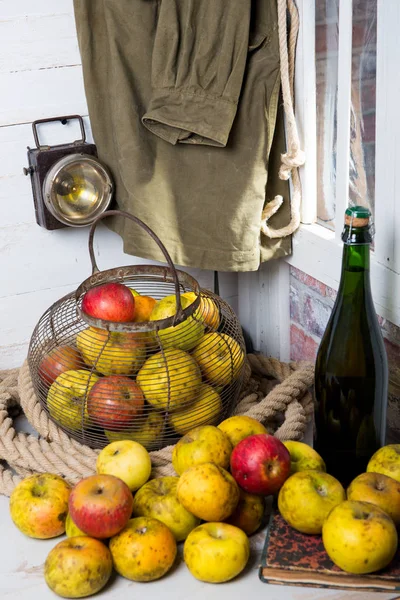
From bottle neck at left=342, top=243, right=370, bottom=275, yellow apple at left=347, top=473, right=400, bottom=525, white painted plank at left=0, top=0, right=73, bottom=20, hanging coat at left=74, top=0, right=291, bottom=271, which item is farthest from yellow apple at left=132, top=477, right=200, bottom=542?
white painted plank at left=0, top=0, right=73, bottom=20

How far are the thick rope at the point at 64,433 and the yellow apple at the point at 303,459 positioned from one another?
0.09 meters

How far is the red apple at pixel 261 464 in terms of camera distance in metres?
0.94

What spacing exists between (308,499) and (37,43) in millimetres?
941

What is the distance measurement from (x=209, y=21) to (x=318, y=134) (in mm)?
259

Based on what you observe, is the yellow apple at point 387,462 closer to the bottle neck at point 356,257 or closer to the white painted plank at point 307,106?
the bottle neck at point 356,257

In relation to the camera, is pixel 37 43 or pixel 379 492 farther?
pixel 37 43

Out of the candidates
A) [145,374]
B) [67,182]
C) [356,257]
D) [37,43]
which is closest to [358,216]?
[356,257]

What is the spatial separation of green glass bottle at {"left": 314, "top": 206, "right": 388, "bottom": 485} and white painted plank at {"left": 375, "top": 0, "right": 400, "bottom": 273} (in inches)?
4.2

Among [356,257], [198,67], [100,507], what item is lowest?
[100,507]

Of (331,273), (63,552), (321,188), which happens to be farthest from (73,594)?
(321,188)

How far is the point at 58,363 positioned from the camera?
1.17 metres

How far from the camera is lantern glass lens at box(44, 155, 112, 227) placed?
53.7 inches

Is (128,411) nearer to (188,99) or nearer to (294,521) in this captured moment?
(294,521)

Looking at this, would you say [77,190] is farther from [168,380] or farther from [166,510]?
[166,510]
